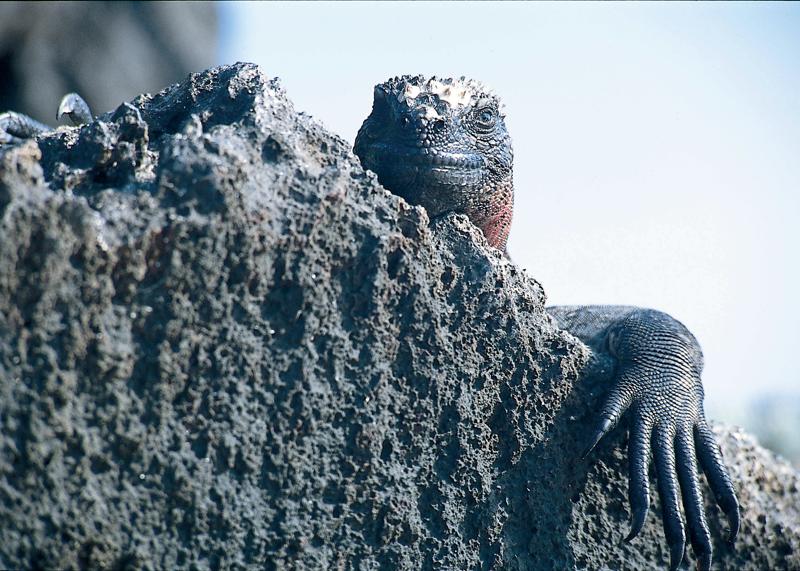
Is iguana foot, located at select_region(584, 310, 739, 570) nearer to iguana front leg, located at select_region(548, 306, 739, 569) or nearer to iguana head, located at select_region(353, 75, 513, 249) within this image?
iguana front leg, located at select_region(548, 306, 739, 569)

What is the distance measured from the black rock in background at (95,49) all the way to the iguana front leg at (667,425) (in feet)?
31.6

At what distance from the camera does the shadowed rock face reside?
83.4 inches

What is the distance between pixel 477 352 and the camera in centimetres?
295

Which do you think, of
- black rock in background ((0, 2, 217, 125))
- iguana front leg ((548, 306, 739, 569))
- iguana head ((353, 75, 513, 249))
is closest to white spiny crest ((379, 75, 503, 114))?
iguana head ((353, 75, 513, 249))

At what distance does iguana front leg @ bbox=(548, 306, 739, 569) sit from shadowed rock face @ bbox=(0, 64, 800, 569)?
24 centimetres

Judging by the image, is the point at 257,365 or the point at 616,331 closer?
the point at 257,365

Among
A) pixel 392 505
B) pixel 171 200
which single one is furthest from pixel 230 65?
pixel 392 505

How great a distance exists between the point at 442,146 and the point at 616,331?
123 centimetres

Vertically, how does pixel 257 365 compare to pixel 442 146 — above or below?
below

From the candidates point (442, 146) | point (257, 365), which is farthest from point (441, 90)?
point (257, 365)

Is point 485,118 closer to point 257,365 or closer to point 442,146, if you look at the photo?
point 442,146

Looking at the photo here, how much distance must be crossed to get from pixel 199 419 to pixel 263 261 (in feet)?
1.50

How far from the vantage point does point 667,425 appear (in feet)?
11.1

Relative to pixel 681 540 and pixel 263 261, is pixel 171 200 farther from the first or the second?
pixel 681 540
